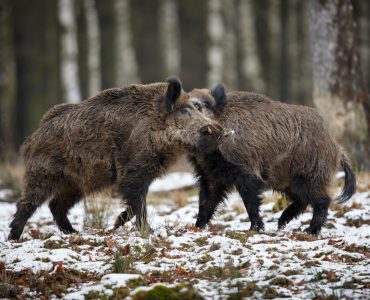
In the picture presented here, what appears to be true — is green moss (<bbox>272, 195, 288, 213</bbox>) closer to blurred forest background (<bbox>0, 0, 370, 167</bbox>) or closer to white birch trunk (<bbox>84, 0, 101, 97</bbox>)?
blurred forest background (<bbox>0, 0, 370, 167</bbox>)

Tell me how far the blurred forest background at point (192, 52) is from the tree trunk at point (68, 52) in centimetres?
3

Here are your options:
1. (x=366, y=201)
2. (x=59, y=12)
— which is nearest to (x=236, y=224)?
(x=366, y=201)

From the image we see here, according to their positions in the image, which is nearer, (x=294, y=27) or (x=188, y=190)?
(x=188, y=190)

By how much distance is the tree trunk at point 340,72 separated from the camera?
10.5 meters

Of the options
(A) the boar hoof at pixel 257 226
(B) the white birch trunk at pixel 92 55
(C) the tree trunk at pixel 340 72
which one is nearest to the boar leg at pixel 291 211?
(A) the boar hoof at pixel 257 226

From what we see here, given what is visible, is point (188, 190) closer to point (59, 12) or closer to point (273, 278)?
point (273, 278)

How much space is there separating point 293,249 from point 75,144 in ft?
10.3

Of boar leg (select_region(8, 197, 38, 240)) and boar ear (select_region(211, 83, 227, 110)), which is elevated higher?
boar ear (select_region(211, 83, 227, 110))

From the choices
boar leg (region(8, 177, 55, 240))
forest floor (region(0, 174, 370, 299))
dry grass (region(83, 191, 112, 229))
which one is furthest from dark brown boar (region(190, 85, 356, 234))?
boar leg (region(8, 177, 55, 240))

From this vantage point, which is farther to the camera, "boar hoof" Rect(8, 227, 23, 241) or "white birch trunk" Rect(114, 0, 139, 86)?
"white birch trunk" Rect(114, 0, 139, 86)

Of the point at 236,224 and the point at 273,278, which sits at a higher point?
the point at 273,278

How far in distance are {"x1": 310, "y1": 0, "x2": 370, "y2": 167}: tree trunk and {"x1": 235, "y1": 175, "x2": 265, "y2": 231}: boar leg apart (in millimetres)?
3351

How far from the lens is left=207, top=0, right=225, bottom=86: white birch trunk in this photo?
19.7m

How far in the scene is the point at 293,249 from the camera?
6277mm
